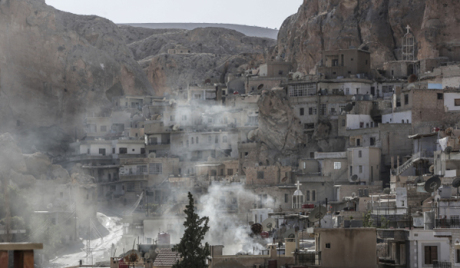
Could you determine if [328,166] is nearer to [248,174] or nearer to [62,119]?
[248,174]

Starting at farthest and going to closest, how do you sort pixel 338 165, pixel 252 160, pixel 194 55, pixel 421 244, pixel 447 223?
1. pixel 194 55
2. pixel 252 160
3. pixel 338 165
4. pixel 421 244
5. pixel 447 223

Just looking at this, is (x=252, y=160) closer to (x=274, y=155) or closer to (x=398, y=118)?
(x=274, y=155)

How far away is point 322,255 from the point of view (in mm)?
30375

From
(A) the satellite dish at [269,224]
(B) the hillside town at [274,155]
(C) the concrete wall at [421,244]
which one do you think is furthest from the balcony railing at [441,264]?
(A) the satellite dish at [269,224]

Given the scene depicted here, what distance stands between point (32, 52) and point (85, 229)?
30.7 m

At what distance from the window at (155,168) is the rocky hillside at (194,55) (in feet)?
74.6

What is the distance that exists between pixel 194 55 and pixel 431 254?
267 feet

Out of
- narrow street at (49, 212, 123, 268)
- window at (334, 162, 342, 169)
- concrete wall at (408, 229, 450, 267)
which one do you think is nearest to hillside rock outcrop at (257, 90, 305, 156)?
window at (334, 162, 342, 169)

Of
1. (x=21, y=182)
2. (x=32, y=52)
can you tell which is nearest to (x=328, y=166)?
(x=21, y=182)

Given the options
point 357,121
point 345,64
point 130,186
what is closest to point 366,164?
point 357,121

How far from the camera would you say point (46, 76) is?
320ft

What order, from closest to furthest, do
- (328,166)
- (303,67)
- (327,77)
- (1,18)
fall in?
(328,166)
(327,77)
(303,67)
(1,18)

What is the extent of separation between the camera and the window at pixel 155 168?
77.9 metres

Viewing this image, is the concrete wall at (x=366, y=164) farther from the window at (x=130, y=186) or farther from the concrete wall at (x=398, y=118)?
the window at (x=130, y=186)
